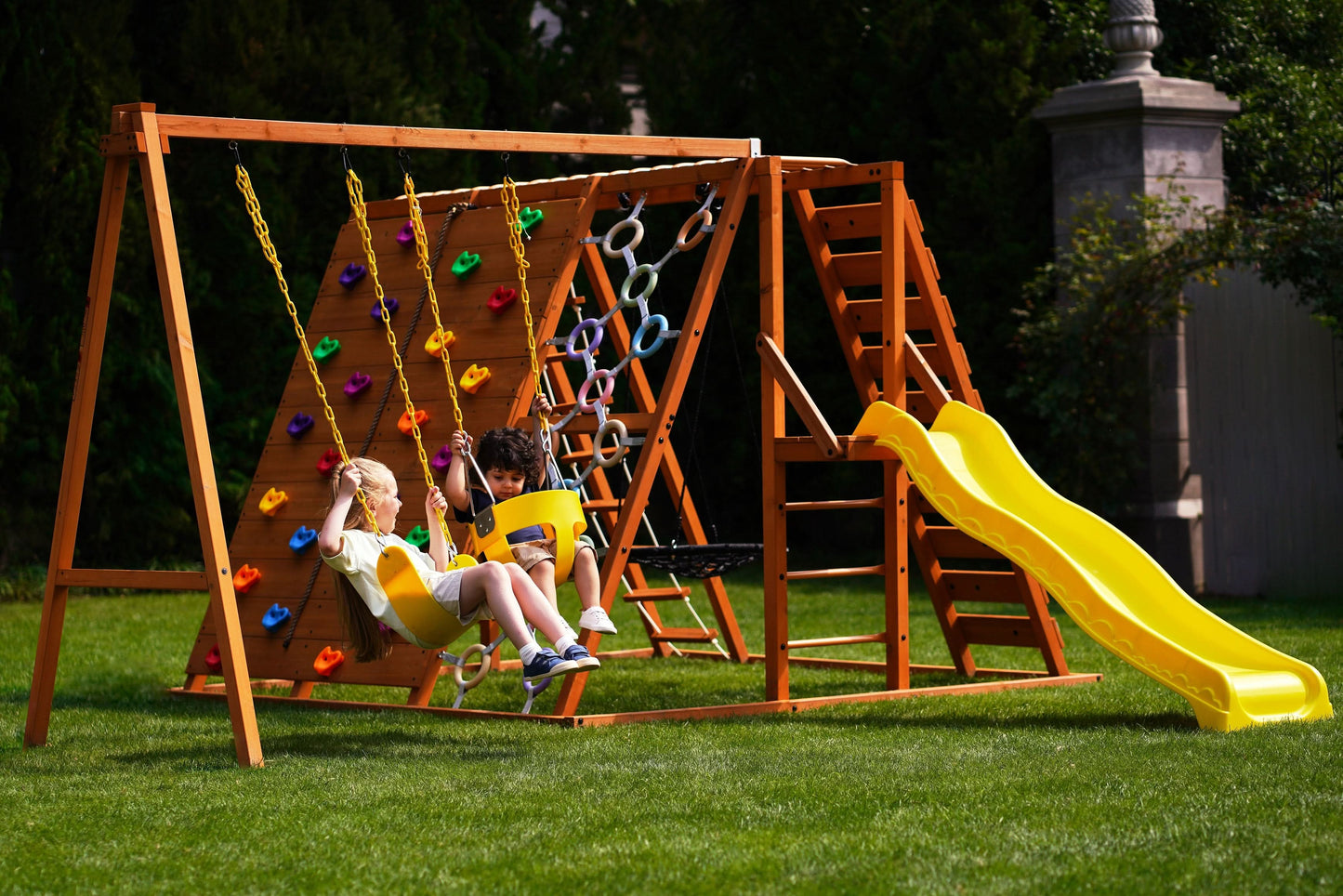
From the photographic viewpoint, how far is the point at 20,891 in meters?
4.21

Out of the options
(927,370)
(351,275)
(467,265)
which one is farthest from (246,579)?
(927,370)

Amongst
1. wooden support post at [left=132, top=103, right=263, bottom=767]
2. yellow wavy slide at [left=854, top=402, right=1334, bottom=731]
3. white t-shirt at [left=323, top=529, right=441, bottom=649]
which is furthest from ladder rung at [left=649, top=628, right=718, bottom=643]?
wooden support post at [left=132, top=103, right=263, bottom=767]

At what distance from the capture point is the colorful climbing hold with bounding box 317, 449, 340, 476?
8109mm

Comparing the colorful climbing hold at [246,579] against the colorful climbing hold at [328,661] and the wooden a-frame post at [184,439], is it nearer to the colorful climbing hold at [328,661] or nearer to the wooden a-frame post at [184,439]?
the colorful climbing hold at [328,661]

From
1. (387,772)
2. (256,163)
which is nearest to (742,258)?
(256,163)

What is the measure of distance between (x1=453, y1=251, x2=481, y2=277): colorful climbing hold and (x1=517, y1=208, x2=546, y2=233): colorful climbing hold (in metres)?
0.28

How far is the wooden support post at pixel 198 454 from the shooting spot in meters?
5.88

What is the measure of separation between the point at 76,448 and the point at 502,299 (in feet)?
7.10

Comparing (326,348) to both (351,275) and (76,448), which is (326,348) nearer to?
(351,275)

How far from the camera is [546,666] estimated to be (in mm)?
5848

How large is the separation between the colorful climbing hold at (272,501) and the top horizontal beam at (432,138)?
1838mm

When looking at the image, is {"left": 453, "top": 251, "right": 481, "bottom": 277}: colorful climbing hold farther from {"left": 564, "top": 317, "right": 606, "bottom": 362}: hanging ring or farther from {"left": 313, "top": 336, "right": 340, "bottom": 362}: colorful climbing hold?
{"left": 313, "top": 336, "right": 340, "bottom": 362}: colorful climbing hold

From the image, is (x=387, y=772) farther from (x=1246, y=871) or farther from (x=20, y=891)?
(x=1246, y=871)

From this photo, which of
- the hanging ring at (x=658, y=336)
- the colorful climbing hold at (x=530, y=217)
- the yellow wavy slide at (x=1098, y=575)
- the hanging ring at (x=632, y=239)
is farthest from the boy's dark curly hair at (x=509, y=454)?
the colorful climbing hold at (x=530, y=217)
